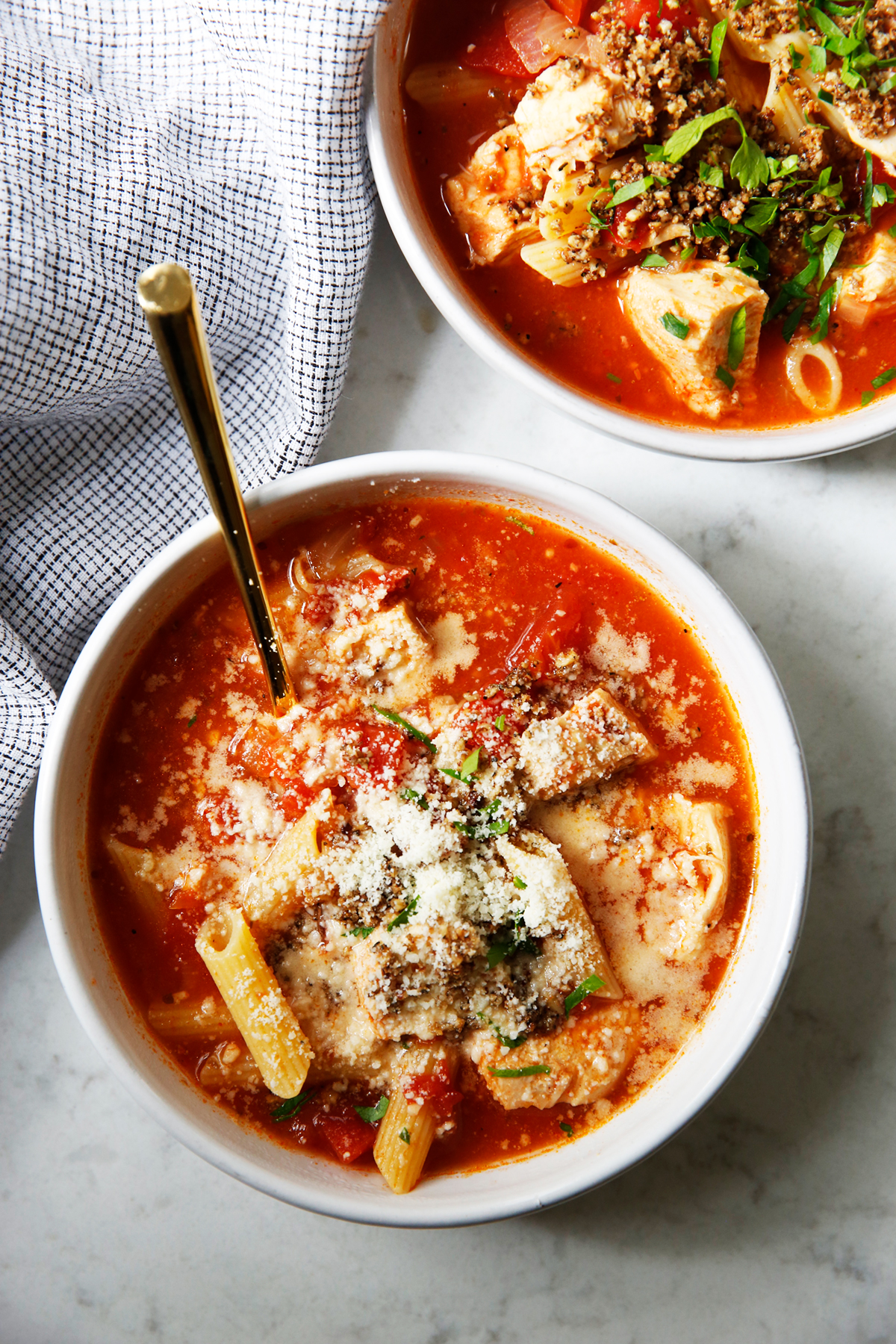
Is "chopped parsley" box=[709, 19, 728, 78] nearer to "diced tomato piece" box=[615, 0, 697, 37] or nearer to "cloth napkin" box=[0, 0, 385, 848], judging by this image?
"diced tomato piece" box=[615, 0, 697, 37]

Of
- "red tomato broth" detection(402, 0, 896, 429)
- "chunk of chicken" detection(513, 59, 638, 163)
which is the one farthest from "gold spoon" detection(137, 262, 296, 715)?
"chunk of chicken" detection(513, 59, 638, 163)

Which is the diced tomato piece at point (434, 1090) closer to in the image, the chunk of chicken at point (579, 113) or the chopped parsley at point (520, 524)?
the chopped parsley at point (520, 524)

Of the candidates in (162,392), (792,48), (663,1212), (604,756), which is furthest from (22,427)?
(663,1212)

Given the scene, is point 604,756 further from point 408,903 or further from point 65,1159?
point 65,1159

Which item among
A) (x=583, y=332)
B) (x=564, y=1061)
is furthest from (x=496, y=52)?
(x=564, y=1061)

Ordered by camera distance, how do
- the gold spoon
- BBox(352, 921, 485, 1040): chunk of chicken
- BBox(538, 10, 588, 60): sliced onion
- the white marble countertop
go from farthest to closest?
the white marble countertop < BBox(538, 10, 588, 60): sliced onion < BBox(352, 921, 485, 1040): chunk of chicken < the gold spoon

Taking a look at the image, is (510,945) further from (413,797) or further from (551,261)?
(551,261)
